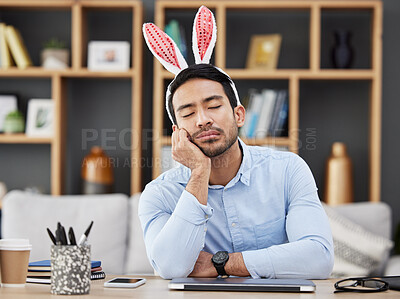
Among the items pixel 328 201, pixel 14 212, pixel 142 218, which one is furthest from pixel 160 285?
pixel 328 201

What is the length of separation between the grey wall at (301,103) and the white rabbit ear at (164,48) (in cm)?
172

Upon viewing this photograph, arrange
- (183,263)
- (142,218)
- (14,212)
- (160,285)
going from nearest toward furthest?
(160,285)
(183,263)
(142,218)
(14,212)

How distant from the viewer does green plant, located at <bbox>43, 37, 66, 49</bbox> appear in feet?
11.5

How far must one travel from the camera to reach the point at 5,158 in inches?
145

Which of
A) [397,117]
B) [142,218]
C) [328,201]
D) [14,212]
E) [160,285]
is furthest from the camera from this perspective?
[397,117]

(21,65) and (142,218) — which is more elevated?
(21,65)

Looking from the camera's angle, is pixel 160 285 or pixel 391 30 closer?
pixel 160 285

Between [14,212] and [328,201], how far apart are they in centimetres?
179

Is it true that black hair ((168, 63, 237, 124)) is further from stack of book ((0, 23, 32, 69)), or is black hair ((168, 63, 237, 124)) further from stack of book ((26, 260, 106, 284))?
stack of book ((0, 23, 32, 69))

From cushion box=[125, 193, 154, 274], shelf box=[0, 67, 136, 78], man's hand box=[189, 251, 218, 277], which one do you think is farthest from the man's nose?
shelf box=[0, 67, 136, 78]

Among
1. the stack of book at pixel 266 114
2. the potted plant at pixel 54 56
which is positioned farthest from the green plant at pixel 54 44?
the stack of book at pixel 266 114

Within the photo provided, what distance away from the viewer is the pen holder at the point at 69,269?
3.79 feet

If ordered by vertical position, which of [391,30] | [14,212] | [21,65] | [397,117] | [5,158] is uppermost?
[391,30]

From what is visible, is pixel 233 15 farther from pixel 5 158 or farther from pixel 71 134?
pixel 5 158
